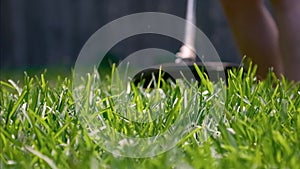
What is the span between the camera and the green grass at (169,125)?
4.26 ft

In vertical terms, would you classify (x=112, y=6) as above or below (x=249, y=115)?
above

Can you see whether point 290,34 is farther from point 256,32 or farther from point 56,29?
point 56,29

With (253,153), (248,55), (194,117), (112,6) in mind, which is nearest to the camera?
(253,153)

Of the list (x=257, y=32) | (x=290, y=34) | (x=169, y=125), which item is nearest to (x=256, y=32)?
(x=257, y=32)

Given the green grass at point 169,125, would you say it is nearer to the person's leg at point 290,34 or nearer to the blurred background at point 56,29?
the person's leg at point 290,34

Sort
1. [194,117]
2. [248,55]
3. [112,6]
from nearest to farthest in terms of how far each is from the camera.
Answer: [194,117]
[248,55]
[112,6]

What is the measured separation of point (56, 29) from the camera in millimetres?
7273

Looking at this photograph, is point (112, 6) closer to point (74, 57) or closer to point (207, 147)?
point (74, 57)

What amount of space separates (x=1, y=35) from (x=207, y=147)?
626 cm

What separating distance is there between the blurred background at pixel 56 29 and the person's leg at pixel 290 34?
430 centimetres

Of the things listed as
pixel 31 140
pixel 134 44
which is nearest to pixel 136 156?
pixel 31 140

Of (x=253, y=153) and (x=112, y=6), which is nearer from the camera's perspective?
(x=253, y=153)

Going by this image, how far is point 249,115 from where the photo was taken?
178 cm

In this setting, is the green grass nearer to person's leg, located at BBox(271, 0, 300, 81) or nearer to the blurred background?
person's leg, located at BBox(271, 0, 300, 81)
